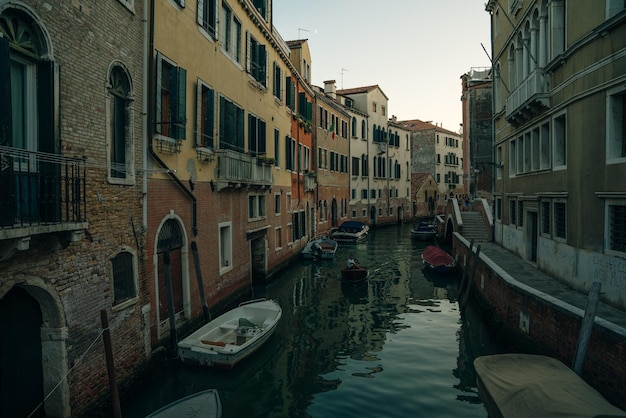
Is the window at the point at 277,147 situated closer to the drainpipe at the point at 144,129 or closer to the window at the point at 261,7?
the window at the point at 261,7

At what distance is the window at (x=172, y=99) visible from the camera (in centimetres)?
936

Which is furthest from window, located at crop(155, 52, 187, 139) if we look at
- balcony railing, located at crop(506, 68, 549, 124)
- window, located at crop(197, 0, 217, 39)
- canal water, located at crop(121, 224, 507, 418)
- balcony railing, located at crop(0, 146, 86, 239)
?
balcony railing, located at crop(506, 68, 549, 124)

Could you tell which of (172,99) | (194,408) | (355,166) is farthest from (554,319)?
(355,166)

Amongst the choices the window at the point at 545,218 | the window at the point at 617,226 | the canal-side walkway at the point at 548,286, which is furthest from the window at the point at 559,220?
the window at the point at 617,226

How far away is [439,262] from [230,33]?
517 inches

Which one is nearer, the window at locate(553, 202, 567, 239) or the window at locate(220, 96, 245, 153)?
the window at locate(553, 202, 567, 239)

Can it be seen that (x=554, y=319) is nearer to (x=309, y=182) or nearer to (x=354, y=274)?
(x=354, y=274)

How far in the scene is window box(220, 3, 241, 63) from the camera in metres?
12.9

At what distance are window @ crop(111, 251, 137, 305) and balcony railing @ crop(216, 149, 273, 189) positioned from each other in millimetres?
4562

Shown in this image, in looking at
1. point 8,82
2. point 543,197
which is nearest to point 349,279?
point 543,197

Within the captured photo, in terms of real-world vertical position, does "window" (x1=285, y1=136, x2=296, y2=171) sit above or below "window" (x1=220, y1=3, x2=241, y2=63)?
below

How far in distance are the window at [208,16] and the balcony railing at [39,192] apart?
20.5ft

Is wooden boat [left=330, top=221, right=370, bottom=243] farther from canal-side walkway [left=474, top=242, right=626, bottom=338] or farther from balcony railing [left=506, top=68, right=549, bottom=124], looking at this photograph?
balcony railing [left=506, top=68, right=549, bottom=124]

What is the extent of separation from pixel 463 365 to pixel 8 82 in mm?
9695
